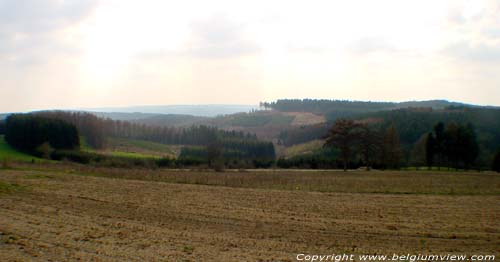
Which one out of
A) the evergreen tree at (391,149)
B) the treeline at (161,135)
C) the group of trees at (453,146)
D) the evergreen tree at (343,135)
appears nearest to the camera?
the evergreen tree at (343,135)

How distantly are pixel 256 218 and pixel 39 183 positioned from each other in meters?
18.2

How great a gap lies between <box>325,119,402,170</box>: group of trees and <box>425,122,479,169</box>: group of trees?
651 cm

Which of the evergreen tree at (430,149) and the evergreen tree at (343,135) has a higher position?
the evergreen tree at (343,135)

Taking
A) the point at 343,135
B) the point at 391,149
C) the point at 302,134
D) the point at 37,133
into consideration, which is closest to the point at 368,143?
the point at 391,149

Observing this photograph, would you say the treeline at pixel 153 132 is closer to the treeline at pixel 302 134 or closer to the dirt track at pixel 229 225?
the treeline at pixel 302 134

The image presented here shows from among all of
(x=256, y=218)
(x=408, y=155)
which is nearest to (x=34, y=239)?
(x=256, y=218)

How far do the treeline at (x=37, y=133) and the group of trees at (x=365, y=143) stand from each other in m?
51.3

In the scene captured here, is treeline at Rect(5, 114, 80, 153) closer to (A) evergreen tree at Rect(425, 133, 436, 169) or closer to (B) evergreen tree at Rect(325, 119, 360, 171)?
(B) evergreen tree at Rect(325, 119, 360, 171)

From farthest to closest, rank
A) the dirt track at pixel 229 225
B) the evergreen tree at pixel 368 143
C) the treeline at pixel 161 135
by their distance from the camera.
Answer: the treeline at pixel 161 135 → the evergreen tree at pixel 368 143 → the dirt track at pixel 229 225

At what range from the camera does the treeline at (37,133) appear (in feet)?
241

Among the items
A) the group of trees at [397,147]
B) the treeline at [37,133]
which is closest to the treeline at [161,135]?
the treeline at [37,133]

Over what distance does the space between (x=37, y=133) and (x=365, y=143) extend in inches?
2363

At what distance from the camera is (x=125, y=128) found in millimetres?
132375

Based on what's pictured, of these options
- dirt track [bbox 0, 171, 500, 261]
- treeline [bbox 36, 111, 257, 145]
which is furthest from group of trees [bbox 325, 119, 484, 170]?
treeline [bbox 36, 111, 257, 145]
